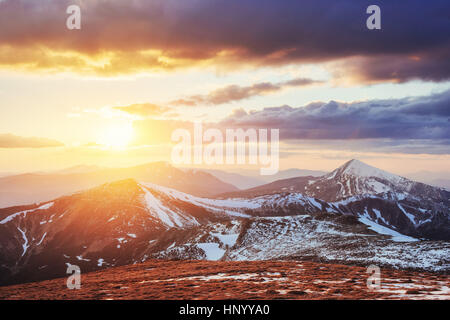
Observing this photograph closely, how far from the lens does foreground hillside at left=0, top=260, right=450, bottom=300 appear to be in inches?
940

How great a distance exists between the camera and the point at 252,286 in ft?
90.7

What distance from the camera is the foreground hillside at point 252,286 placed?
23.9m

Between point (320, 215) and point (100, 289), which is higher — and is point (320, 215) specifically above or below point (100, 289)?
below
